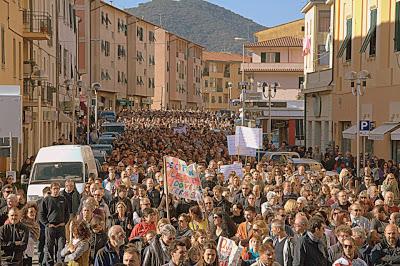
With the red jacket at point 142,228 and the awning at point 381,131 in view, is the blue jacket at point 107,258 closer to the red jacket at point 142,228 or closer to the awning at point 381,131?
the red jacket at point 142,228

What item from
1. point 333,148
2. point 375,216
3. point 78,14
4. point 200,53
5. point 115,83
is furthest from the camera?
point 200,53

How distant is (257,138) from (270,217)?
1305 cm

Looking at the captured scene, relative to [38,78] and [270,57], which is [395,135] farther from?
[270,57]

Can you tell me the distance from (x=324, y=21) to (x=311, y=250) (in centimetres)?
4889

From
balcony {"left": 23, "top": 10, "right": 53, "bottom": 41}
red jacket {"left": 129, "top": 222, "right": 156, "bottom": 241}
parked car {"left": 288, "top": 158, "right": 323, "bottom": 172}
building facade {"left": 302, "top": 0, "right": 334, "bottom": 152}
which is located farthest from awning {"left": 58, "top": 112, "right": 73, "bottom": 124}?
red jacket {"left": 129, "top": 222, "right": 156, "bottom": 241}

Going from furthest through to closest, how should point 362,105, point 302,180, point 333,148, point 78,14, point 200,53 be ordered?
point 200,53, point 78,14, point 333,148, point 362,105, point 302,180

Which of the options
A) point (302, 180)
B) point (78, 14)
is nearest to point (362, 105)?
point (302, 180)

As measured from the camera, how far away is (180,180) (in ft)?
46.8

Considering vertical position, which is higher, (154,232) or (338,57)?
(338,57)

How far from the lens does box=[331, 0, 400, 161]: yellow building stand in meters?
32.2

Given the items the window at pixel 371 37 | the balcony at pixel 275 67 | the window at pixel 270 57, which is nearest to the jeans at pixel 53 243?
the window at pixel 371 37

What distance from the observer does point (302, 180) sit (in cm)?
1950

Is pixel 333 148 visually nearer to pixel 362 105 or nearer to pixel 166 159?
pixel 362 105

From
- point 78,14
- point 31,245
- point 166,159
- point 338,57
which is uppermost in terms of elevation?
point 78,14
